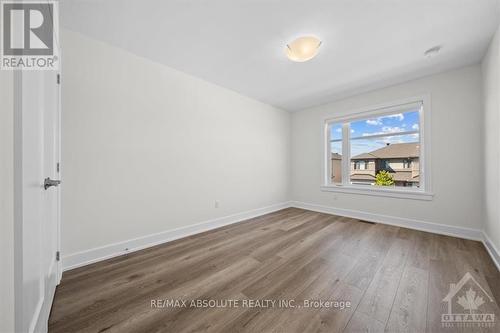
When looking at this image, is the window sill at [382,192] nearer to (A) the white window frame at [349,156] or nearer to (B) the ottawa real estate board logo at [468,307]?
(A) the white window frame at [349,156]

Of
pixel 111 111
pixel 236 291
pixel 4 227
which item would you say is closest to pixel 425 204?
pixel 236 291

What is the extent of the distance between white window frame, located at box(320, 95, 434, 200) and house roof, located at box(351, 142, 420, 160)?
165mm

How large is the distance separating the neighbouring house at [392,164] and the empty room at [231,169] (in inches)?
1.2

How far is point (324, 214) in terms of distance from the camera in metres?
4.01

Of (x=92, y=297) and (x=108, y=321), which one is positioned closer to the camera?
(x=108, y=321)

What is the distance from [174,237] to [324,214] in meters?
3.08

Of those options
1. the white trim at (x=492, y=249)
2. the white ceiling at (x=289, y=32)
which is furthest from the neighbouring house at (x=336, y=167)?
the white trim at (x=492, y=249)

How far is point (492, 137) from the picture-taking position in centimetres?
210

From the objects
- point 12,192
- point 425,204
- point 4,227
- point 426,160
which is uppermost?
point 426,160

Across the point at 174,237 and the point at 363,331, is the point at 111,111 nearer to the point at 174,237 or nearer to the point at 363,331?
the point at 174,237

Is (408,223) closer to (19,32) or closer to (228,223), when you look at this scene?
(228,223)

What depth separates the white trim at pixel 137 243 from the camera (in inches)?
75.4

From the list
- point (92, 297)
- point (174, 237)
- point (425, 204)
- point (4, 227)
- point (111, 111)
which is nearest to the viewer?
point (4, 227)

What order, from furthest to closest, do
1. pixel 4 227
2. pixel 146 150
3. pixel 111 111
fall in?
1. pixel 146 150
2. pixel 111 111
3. pixel 4 227
